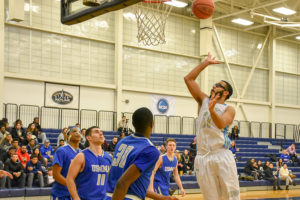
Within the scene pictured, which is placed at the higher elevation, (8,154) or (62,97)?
(62,97)

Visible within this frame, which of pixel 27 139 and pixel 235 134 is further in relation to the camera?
pixel 235 134

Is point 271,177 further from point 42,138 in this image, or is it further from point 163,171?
point 163,171

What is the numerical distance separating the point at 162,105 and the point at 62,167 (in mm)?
17735

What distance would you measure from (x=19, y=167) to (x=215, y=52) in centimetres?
1595

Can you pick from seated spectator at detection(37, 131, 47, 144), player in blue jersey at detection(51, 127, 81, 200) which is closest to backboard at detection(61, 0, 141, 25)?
player in blue jersey at detection(51, 127, 81, 200)

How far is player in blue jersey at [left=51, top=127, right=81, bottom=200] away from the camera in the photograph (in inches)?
234

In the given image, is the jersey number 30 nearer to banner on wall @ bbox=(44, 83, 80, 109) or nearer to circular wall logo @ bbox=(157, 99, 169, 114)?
banner on wall @ bbox=(44, 83, 80, 109)

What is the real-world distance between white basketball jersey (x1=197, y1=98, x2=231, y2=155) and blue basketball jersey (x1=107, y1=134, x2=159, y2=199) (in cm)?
137

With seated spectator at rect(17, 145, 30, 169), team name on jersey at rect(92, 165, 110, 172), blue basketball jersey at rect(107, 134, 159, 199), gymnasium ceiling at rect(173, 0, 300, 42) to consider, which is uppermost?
gymnasium ceiling at rect(173, 0, 300, 42)

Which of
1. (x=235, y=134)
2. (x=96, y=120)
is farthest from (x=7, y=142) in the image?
(x=235, y=134)

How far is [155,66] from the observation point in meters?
23.7

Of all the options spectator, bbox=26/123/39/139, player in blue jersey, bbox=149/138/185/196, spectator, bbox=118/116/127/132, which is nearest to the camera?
player in blue jersey, bbox=149/138/185/196

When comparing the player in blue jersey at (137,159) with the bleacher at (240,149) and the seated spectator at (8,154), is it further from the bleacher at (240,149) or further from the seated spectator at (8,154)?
the seated spectator at (8,154)

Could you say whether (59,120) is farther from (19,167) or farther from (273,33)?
(273,33)
